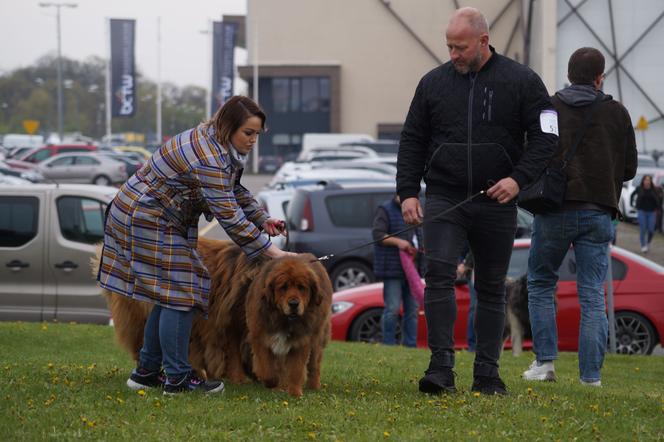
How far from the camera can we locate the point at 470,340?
12.4m

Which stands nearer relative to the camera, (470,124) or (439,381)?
(470,124)

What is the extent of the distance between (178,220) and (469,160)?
1690mm

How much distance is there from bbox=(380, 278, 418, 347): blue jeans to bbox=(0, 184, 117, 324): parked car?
335 cm

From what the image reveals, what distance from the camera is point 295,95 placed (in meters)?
77.2

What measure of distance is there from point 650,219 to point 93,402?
22.4m

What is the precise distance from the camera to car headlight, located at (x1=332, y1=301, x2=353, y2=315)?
13.3 m

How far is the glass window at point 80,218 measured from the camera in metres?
13.3

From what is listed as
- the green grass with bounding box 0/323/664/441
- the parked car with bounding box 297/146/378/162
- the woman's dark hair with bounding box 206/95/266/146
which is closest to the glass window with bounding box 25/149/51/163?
the parked car with bounding box 297/146/378/162

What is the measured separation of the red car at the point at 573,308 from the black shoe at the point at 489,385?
19.4ft

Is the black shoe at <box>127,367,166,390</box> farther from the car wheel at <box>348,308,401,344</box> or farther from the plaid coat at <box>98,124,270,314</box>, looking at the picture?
the car wheel at <box>348,308,401,344</box>

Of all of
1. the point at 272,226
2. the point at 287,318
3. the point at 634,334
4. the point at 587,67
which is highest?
the point at 587,67

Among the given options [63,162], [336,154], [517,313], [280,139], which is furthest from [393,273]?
[280,139]

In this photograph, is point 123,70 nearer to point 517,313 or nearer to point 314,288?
point 517,313

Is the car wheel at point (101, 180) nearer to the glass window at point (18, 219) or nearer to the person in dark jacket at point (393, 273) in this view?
the glass window at point (18, 219)
